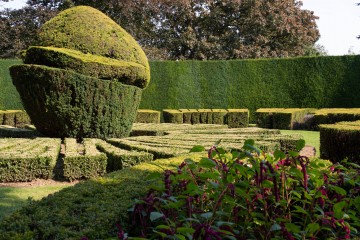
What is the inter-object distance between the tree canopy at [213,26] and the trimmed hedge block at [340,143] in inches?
821

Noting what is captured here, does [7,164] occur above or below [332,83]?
below

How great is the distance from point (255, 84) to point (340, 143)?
13.9 m

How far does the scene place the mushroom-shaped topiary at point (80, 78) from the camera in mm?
9211

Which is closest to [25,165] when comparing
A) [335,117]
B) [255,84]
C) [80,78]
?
[80,78]

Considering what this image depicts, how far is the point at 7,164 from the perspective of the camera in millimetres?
6613

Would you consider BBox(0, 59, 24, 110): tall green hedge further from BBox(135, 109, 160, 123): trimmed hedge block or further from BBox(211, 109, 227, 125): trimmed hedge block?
BBox(211, 109, 227, 125): trimmed hedge block

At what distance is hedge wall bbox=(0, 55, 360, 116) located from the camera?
20.7 m

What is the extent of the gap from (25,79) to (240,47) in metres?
22.1

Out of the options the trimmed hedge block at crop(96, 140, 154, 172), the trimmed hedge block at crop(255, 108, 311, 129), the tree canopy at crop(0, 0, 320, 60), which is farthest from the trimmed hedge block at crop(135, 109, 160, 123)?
the tree canopy at crop(0, 0, 320, 60)

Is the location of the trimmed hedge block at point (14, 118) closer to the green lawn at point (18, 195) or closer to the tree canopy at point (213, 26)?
the green lawn at point (18, 195)

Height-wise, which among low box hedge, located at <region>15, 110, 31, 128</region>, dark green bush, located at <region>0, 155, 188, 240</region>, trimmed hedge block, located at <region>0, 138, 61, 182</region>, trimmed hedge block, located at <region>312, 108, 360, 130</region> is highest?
trimmed hedge block, located at <region>312, 108, 360, 130</region>

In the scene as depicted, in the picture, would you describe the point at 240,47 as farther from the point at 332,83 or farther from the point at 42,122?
the point at 42,122

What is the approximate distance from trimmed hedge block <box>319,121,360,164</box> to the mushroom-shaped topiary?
4.58 metres

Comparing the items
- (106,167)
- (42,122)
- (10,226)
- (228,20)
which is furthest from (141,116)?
(228,20)
